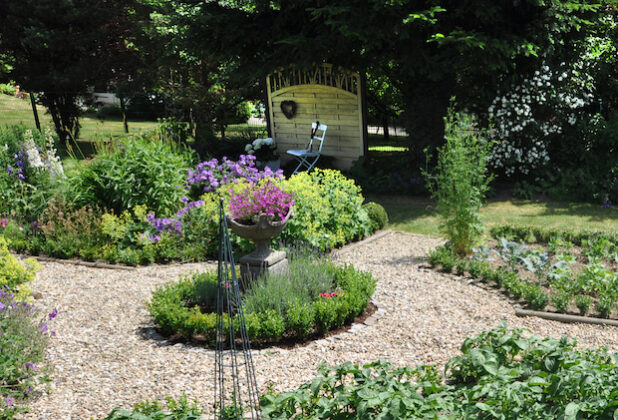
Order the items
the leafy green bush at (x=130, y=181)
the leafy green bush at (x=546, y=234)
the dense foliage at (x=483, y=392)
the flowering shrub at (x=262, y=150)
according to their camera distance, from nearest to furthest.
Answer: the dense foliage at (x=483, y=392), the leafy green bush at (x=546, y=234), the leafy green bush at (x=130, y=181), the flowering shrub at (x=262, y=150)

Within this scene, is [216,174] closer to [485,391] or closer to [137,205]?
[137,205]

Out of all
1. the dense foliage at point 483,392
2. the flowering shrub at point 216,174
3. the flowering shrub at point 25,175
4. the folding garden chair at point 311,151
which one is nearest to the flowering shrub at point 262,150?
the folding garden chair at point 311,151

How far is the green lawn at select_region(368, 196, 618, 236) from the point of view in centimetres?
843

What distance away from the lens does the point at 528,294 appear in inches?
209

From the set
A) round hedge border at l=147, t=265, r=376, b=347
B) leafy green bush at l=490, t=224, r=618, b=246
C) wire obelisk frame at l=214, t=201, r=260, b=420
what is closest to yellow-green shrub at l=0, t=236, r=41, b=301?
round hedge border at l=147, t=265, r=376, b=347

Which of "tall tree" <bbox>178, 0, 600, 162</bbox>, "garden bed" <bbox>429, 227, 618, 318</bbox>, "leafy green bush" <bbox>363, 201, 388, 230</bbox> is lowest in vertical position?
"garden bed" <bbox>429, 227, 618, 318</bbox>

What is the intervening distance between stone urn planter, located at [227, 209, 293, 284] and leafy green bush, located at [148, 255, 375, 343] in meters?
0.14

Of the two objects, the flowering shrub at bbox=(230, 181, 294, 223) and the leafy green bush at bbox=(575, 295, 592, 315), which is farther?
the flowering shrub at bbox=(230, 181, 294, 223)

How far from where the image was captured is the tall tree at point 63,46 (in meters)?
13.5

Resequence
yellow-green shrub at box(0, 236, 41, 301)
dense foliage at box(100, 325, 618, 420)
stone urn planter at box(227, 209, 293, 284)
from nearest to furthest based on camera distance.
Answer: dense foliage at box(100, 325, 618, 420)
yellow-green shrub at box(0, 236, 41, 301)
stone urn planter at box(227, 209, 293, 284)

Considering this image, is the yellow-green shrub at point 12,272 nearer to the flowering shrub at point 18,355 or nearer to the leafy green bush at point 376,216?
the flowering shrub at point 18,355

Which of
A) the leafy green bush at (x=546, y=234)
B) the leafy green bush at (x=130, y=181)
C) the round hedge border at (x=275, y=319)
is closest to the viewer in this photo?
the round hedge border at (x=275, y=319)

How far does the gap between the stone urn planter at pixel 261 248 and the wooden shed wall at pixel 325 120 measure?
618 cm

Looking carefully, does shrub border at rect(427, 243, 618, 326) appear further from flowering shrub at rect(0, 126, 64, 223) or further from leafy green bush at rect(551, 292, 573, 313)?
flowering shrub at rect(0, 126, 64, 223)
